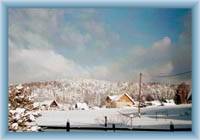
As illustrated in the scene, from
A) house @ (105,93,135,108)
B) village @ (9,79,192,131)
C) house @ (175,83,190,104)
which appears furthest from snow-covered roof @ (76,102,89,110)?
house @ (175,83,190,104)

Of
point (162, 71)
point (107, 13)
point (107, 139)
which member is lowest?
point (107, 139)

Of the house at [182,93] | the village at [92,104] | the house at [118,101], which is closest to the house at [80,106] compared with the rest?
the village at [92,104]

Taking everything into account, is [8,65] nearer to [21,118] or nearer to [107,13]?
[21,118]

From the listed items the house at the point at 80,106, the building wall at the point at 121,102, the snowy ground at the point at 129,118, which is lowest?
the snowy ground at the point at 129,118

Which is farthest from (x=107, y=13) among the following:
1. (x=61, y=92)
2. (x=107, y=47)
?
(x=61, y=92)

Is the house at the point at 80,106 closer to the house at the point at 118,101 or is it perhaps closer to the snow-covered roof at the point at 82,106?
the snow-covered roof at the point at 82,106

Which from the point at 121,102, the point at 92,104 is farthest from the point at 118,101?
the point at 92,104

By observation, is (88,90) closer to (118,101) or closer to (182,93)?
(118,101)
